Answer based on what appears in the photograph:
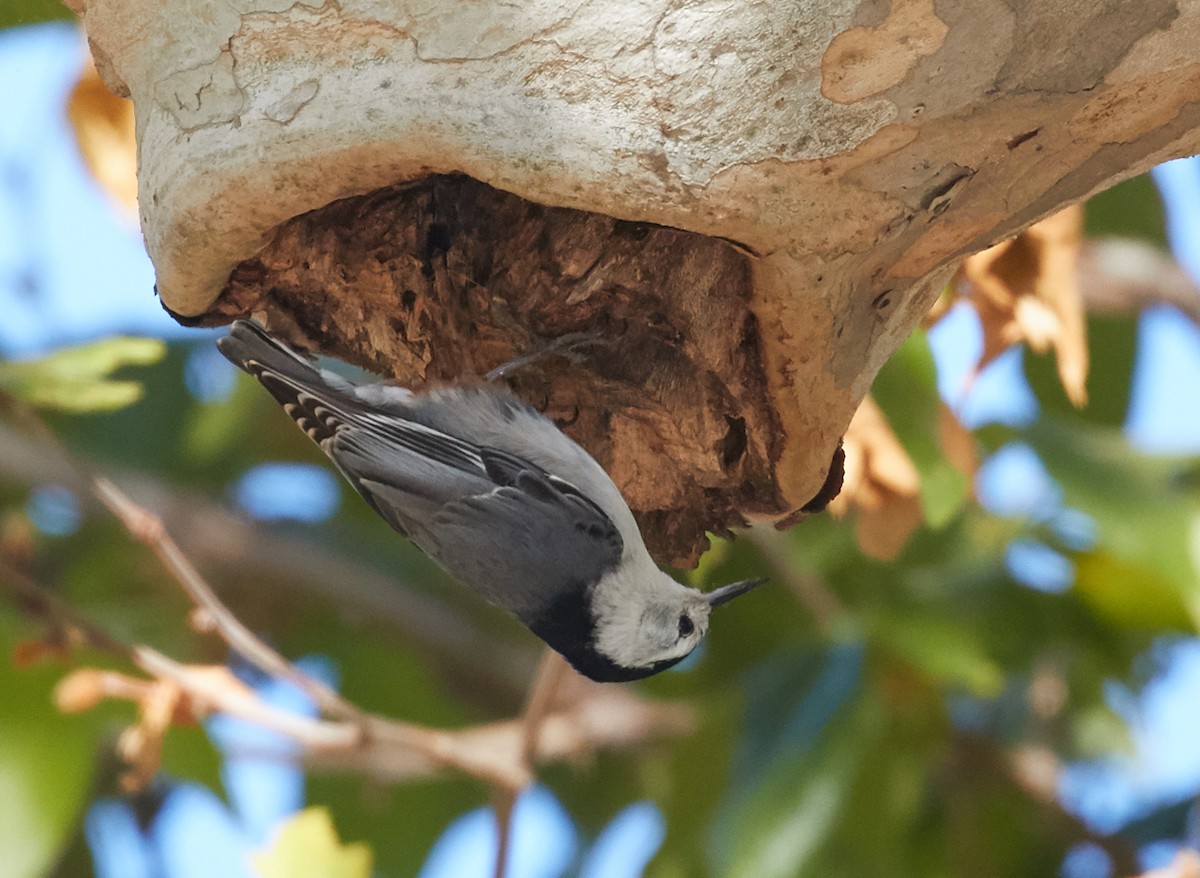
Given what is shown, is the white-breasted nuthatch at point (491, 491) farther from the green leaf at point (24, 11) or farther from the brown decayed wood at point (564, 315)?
the green leaf at point (24, 11)

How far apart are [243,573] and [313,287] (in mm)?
2428

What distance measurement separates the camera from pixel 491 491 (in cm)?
255

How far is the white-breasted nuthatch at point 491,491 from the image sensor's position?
98.1 inches

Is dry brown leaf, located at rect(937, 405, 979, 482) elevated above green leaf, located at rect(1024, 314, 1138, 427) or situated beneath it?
elevated above

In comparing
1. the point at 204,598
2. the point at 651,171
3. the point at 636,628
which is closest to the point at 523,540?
the point at 636,628

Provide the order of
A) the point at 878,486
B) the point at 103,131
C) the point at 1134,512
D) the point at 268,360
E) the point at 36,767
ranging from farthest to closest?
the point at 1134,512 → the point at 36,767 → the point at 103,131 → the point at 878,486 → the point at 268,360

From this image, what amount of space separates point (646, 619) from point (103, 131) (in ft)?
4.92

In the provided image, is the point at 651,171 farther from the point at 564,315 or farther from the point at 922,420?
the point at 922,420

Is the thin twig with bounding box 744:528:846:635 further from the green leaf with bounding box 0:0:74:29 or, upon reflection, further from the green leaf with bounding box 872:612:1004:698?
the green leaf with bounding box 0:0:74:29

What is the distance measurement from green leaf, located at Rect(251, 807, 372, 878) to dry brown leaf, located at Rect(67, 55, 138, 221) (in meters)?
1.35

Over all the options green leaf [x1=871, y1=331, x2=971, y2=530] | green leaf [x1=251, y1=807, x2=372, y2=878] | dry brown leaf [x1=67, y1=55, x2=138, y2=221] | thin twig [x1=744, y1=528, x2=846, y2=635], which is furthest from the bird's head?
dry brown leaf [x1=67, y1=55, x2=138, y2=221]

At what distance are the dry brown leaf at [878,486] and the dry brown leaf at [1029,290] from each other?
0.26 m

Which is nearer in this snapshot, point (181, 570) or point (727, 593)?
point (181, 570)

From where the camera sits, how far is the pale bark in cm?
191
